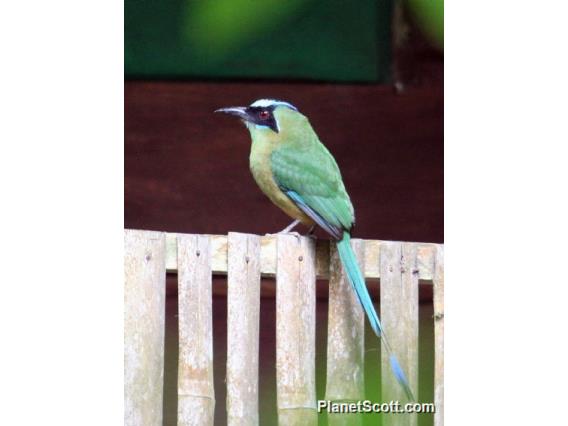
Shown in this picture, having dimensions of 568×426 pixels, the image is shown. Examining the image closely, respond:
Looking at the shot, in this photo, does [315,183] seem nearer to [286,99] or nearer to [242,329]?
[286,99]

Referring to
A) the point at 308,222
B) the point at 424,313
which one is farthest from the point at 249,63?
the point at 424,313

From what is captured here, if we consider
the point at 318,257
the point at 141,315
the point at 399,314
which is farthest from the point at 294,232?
the point at 141,315

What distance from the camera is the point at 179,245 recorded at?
17.5ft

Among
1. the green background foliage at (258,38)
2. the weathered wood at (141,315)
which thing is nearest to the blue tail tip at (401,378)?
the weathered wood at (141,315)

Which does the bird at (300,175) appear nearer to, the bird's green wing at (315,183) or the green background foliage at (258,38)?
the bird's green wing at (315,183)

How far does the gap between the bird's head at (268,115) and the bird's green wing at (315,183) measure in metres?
0.07

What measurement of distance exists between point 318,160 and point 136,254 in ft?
1.98

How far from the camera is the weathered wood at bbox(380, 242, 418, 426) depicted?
17.6 feet

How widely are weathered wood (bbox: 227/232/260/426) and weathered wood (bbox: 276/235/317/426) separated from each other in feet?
0.24

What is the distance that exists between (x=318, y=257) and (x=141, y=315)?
54cm

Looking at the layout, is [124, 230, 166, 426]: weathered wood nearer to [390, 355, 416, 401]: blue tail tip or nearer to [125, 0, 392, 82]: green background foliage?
[125, 0, 392, 82]: green background foliage

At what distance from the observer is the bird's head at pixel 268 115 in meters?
5.45

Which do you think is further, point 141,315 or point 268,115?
point 268,115

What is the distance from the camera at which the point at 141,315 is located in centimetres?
534
